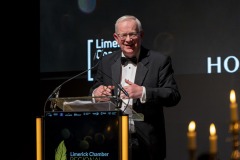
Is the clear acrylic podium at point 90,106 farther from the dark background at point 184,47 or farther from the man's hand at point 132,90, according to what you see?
the dark background at point 184,47

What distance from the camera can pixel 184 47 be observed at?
4613mm

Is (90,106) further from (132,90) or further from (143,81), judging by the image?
(143,81)

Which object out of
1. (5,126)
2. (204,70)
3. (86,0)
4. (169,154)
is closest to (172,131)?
(169,154)

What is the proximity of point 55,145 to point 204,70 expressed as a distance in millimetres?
2128

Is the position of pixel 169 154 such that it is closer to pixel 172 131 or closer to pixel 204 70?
pixel 172 131

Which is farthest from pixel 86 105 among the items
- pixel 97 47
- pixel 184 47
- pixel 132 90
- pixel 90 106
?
pixel 97 47

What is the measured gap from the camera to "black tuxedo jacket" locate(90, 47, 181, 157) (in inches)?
134

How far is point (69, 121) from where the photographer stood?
2.81 metres

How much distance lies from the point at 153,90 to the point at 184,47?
55.7 inches

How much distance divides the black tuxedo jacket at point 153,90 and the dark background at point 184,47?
3.14 ft

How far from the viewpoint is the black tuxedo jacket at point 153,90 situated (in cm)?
340

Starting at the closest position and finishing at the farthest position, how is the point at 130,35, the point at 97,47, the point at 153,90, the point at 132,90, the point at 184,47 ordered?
1. the point at 132,90
2. the point at 153,90
3. the point at 130,35
4. the point at 184,47
5. the point at 97,47

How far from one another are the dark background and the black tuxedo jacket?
0.96 meters

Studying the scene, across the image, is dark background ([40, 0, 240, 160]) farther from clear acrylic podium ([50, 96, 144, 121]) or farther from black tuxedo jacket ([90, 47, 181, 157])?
clear acrylic podium ([50, 96, 144, 121])
